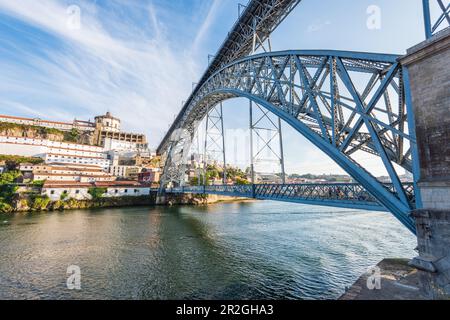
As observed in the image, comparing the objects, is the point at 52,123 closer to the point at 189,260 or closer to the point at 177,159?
the point at 177,159

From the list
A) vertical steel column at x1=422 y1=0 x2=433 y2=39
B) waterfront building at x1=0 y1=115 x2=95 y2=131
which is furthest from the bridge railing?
waterfront building at x1=0 y1=115 x2=95 y2=131

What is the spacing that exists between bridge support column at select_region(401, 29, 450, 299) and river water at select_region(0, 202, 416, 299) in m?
3.90

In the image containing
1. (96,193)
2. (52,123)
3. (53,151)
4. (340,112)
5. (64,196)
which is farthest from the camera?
(52,123)

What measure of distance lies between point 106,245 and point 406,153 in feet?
55.7

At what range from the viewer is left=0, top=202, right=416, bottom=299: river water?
8312 millimetres

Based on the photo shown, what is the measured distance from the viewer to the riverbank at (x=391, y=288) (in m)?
5.26

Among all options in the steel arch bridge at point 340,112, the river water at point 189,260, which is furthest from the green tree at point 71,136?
the steel arch bridge at point 340,112

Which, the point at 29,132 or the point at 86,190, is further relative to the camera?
the point at 29,132

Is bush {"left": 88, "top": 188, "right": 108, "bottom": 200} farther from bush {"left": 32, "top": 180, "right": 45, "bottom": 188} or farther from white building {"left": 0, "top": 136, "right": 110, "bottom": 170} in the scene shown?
white building {"left": 0, "top": 136, "right": 110, "bottom": 170}

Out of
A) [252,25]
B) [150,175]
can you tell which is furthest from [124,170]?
[252,25]

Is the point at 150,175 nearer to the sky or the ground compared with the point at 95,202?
nearer to the sky

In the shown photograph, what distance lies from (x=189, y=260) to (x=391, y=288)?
925cm

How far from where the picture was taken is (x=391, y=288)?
5.68m
